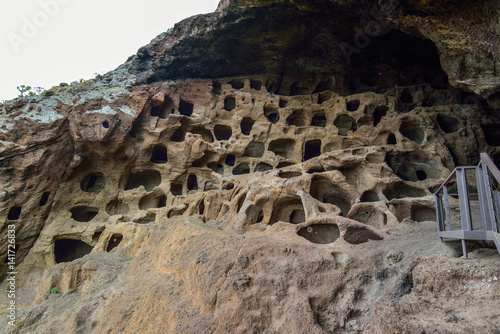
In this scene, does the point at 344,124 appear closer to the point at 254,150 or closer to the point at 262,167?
the point at 254,150

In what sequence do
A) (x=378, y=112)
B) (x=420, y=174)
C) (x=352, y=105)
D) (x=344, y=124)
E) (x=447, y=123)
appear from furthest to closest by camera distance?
(x=352, y=105), (x=344, y=124), (x=378, y=112), (x=447, y=123), (x=420, y=174)

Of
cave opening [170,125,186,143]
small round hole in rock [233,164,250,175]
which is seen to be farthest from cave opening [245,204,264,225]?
cave opening [170,125,186,143]

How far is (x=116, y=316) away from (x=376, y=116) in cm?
1450

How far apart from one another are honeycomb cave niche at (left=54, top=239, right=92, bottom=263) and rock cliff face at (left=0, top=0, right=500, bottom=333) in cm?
5

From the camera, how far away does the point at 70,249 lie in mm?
13914

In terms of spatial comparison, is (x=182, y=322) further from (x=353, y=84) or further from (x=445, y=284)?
(x=353, y=84)

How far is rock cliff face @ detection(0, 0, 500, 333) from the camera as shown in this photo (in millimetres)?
3664

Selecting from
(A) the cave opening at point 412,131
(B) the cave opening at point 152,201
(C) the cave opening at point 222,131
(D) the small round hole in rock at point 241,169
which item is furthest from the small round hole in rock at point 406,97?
(B) the cave opening at point 152,201

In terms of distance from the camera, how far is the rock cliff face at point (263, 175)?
366cm

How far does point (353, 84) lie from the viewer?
17062 mm

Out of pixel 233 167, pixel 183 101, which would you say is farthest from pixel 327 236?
pixel 183 101

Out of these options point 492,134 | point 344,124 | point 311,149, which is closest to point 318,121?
point 344,124

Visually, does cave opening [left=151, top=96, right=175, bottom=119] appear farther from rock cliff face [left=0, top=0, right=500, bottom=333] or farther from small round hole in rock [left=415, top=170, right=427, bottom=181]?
small round hole in rock [left=415, top=170, right=427, bottom=181]

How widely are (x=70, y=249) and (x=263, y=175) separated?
34.8 feet
